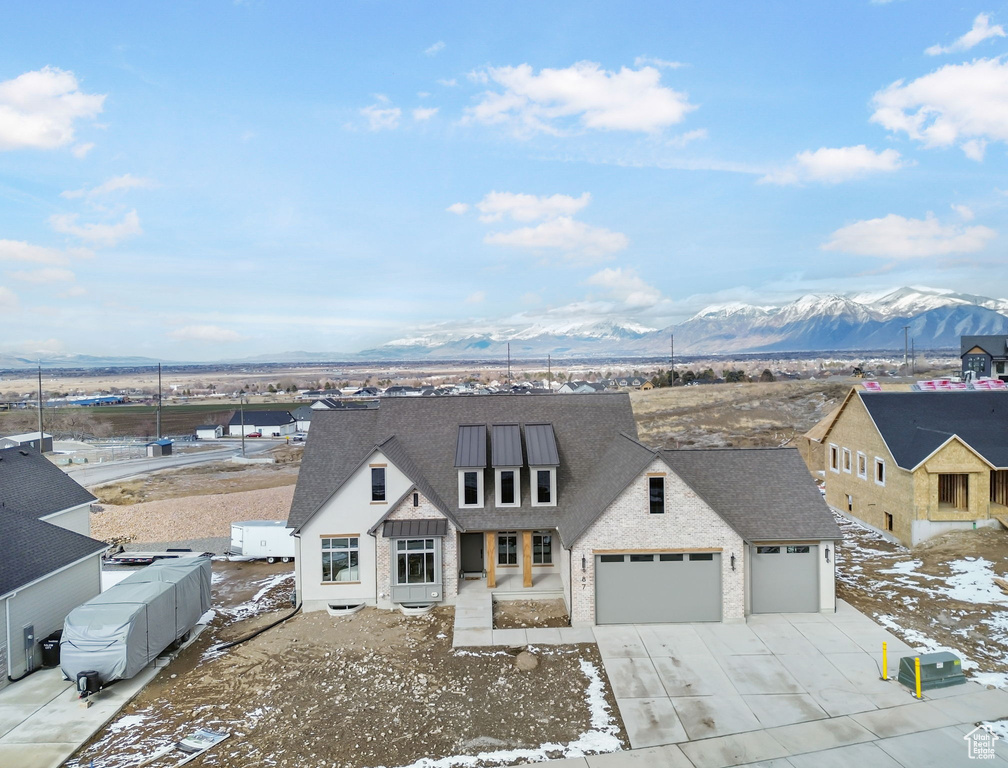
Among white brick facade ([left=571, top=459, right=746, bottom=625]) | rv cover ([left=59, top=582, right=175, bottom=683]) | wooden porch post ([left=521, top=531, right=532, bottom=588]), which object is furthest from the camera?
wooden porch post ([left=521, top=531, right=532, bottom=588])

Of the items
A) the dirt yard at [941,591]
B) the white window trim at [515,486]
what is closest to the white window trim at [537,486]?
the white window trim at [515,486]

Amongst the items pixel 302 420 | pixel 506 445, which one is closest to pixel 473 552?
pixel 506 445

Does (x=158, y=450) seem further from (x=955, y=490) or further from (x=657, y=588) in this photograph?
(x=955, y=490)

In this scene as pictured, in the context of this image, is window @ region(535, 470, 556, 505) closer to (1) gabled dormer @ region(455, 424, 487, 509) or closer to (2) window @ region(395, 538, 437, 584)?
(1) gabled dormer @ region(455, 424, 487, 509)

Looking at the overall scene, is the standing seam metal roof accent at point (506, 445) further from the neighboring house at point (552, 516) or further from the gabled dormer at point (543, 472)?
the gabled dormer at point (543, 472)

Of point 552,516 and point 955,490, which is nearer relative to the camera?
point 552,516

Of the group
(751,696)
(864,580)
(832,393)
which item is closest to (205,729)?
(751,696)

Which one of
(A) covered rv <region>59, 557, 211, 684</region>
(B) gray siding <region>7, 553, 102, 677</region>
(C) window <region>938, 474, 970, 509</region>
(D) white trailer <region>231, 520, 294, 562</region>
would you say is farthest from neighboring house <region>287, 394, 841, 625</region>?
(C) window <region>938, 474, 970, 509</region>
